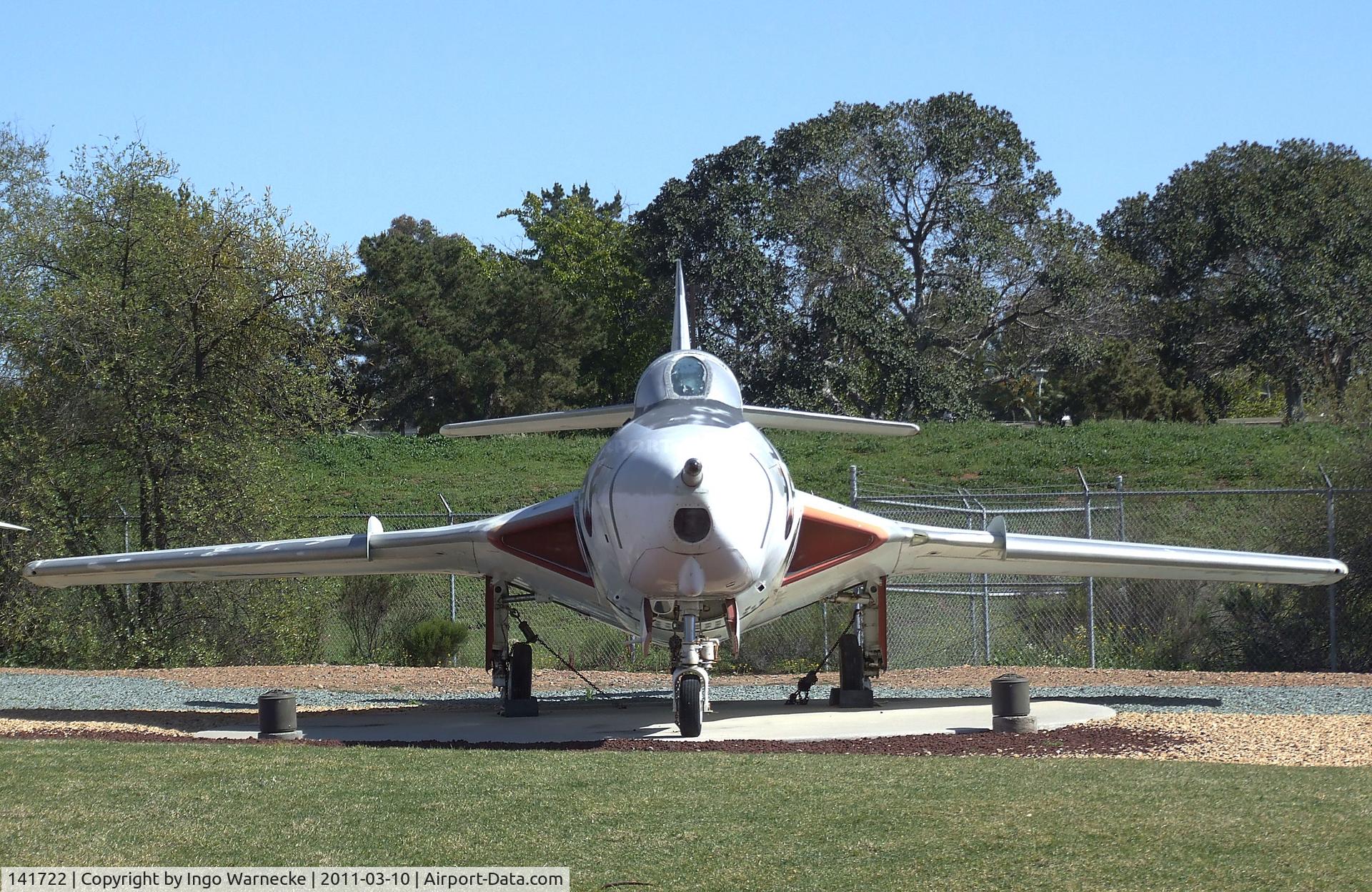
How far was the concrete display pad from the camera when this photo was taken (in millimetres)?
12547

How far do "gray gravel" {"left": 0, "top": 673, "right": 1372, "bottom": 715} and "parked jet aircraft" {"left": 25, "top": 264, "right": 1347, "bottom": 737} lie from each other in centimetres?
134

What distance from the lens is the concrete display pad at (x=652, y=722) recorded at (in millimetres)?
12547

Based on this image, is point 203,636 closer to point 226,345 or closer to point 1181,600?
point 226,345

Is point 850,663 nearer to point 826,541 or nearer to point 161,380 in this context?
point 826,541

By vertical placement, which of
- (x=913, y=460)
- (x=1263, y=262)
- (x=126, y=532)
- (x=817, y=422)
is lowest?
(x=126, y=532)

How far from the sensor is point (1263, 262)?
185 ft

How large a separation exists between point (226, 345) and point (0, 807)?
15.3m

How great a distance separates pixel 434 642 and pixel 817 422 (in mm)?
10542

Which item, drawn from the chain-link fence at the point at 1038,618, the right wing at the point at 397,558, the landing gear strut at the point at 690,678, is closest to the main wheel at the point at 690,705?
the landing gear strut at the point at 690,678

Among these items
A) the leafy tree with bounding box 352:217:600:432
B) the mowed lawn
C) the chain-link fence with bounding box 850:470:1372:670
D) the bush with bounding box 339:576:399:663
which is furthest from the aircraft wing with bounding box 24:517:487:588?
the leafy tree with bounding box 352:217:600:432

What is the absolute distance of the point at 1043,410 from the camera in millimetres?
66625

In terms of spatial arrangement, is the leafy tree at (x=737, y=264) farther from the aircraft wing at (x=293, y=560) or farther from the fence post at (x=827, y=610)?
the aircraft wing at (x=293, y=560)

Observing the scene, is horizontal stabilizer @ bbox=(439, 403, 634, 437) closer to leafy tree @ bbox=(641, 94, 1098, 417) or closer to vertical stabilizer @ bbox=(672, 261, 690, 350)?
vertical stabilizer @ bbox=(672, 261, 690, 350)

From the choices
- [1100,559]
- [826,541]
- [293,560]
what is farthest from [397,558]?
[1100,559]
